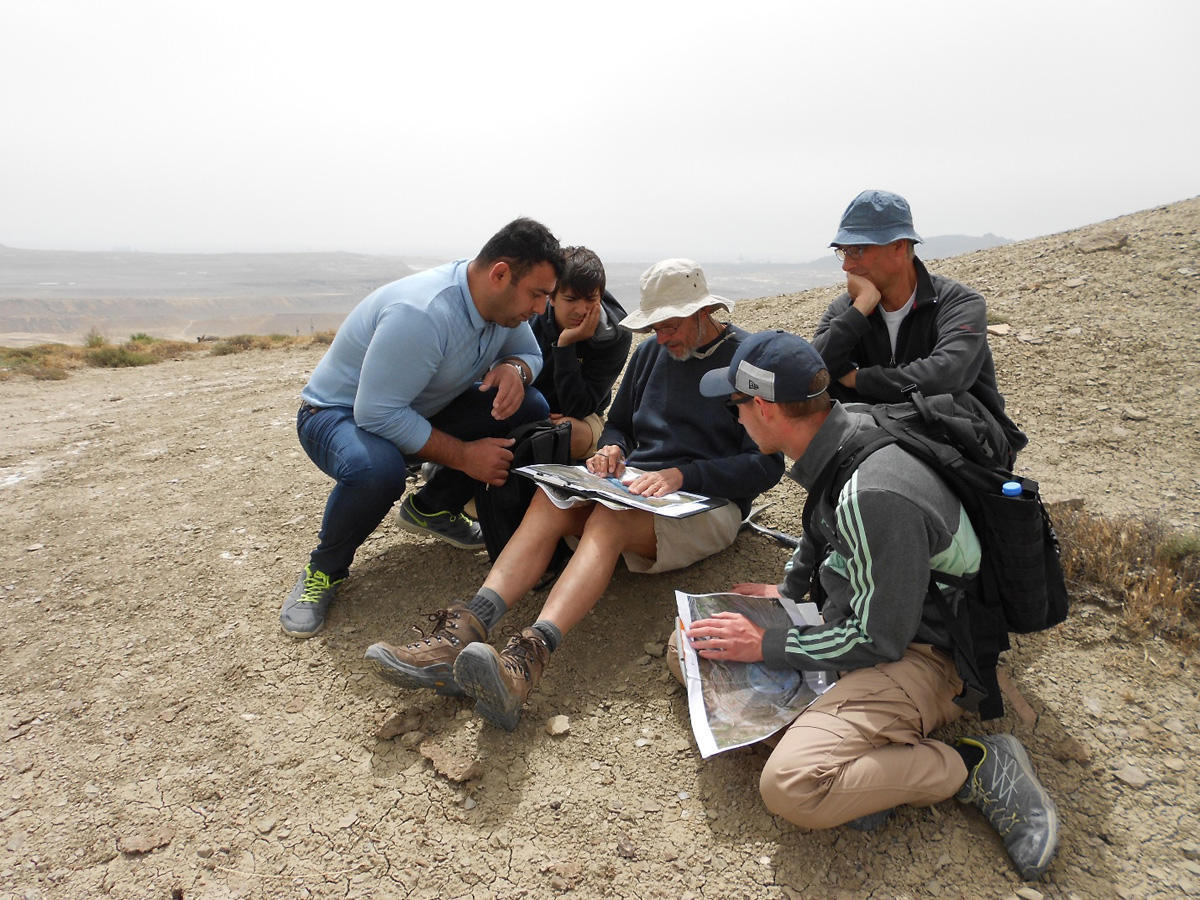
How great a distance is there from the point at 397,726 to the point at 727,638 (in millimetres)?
1353

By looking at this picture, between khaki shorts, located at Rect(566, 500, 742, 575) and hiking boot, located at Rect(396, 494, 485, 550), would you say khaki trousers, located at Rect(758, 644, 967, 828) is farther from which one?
hiking boot, located at Rect(396, 494, 485, 550)

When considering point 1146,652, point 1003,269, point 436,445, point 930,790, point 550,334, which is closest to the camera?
point 930,790

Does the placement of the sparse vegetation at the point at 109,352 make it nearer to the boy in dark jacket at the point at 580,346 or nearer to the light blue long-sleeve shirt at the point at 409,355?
the light blue long-sleeve shirt at the point at 409,355

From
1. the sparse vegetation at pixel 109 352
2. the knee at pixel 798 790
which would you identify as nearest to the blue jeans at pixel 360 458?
the knee at pixel 798 790

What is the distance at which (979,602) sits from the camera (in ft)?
7.29

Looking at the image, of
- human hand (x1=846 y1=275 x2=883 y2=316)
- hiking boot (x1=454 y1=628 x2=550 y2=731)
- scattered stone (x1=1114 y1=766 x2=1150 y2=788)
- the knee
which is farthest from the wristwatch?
scattered stone (x1=1114 y1=766 x2=1150 y2=788)

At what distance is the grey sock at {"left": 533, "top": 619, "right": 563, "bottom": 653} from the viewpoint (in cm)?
273

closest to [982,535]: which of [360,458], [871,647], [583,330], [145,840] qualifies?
[871,647]

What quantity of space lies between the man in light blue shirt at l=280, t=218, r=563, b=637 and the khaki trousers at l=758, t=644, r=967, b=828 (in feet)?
6.15

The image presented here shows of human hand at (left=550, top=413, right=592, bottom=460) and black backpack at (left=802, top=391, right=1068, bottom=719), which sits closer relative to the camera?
black backpack at (left=802, top=391, right=1068, bottom=719)

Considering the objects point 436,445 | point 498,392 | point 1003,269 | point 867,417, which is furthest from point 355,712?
point 1003,269

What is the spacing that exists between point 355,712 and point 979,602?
2360mm

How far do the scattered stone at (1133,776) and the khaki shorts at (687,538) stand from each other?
1636 millimetres

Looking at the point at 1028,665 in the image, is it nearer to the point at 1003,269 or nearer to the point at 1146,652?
the point at 1146,652
